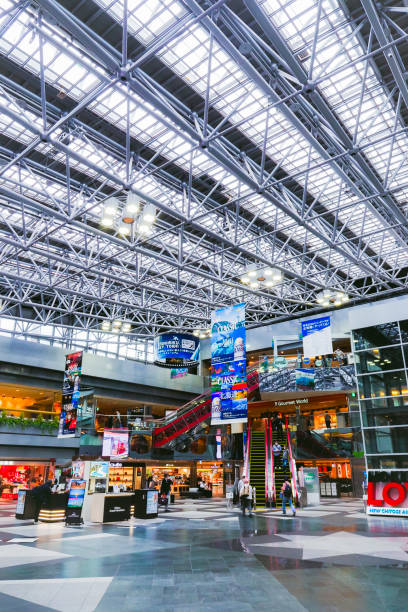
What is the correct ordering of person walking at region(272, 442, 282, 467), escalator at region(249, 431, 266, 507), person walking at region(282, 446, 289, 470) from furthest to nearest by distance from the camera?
person walking at region(272, 442, 282, 467), person walking at region(282, 446, 289, 470), escalator at region(249, 431, 266, 507)

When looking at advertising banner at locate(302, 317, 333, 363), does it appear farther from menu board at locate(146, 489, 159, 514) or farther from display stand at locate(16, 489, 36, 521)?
display stand at locate(16, 489, 36, 521)

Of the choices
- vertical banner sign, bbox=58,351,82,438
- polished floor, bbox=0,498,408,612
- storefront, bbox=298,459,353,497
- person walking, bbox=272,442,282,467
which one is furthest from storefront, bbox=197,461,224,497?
polished floor, bbox=0,498,408,612

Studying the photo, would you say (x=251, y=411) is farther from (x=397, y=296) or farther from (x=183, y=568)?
(x=183, y=568)

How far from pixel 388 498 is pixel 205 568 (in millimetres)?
12851

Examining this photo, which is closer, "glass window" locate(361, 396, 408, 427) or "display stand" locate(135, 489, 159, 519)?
"display stand" locate(135, 489, 159, 519)

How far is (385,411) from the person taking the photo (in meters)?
19.9

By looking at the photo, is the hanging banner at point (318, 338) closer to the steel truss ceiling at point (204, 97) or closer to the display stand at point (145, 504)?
the steel truss ceiling at point (204, 97)

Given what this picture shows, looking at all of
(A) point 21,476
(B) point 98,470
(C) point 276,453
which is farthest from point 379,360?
(A) point 21,476

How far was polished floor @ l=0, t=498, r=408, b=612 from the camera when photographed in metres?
6.52

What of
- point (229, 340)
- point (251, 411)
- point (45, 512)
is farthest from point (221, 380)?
point (251, 411)

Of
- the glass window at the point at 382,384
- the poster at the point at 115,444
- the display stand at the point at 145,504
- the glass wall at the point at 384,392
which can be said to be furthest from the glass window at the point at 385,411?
the poster at the point at 115,444

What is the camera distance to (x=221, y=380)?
1520 cm

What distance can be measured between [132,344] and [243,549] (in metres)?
36.7

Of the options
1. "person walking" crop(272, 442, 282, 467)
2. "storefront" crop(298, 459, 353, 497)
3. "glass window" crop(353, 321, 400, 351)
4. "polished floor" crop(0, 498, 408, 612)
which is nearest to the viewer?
"polished floor" crop(0, 498, 408, 612)
